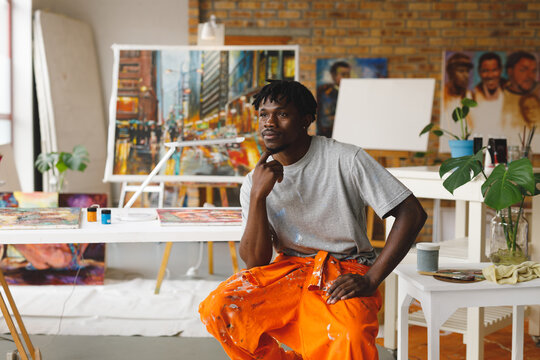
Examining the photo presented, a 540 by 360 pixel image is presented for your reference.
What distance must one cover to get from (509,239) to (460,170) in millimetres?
313

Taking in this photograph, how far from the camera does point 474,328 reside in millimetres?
2385

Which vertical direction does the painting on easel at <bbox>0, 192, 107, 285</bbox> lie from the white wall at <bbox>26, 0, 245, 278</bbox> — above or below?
below

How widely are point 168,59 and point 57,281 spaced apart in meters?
1.58

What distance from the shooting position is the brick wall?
5.74 m

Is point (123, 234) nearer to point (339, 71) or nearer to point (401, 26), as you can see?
point (339, 71)

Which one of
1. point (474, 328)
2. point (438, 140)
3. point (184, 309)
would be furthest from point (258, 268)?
point (438, 140)

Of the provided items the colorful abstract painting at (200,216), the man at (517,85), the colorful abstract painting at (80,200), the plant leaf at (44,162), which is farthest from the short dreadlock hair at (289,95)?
the man at (517,85)

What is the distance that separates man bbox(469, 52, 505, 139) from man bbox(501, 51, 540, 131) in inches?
2.6

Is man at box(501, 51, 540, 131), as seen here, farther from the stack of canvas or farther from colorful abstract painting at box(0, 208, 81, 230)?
colorful abstract painting at box(0, 208, 81, 230)

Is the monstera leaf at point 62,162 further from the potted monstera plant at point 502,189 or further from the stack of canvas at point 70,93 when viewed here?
the potted monstera plant at point 502,189

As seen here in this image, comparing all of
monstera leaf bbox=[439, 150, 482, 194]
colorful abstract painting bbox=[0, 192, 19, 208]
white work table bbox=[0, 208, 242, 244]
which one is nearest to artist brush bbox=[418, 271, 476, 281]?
monstera leaf bbox=[439, 150, 482, 194]


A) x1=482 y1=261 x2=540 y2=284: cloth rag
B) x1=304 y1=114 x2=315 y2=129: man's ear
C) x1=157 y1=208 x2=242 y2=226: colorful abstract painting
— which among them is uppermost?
x1=304 y1=114 x2=315 y2=129: man's ear

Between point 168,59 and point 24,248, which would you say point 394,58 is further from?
point 24,248

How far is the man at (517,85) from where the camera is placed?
5723mm
